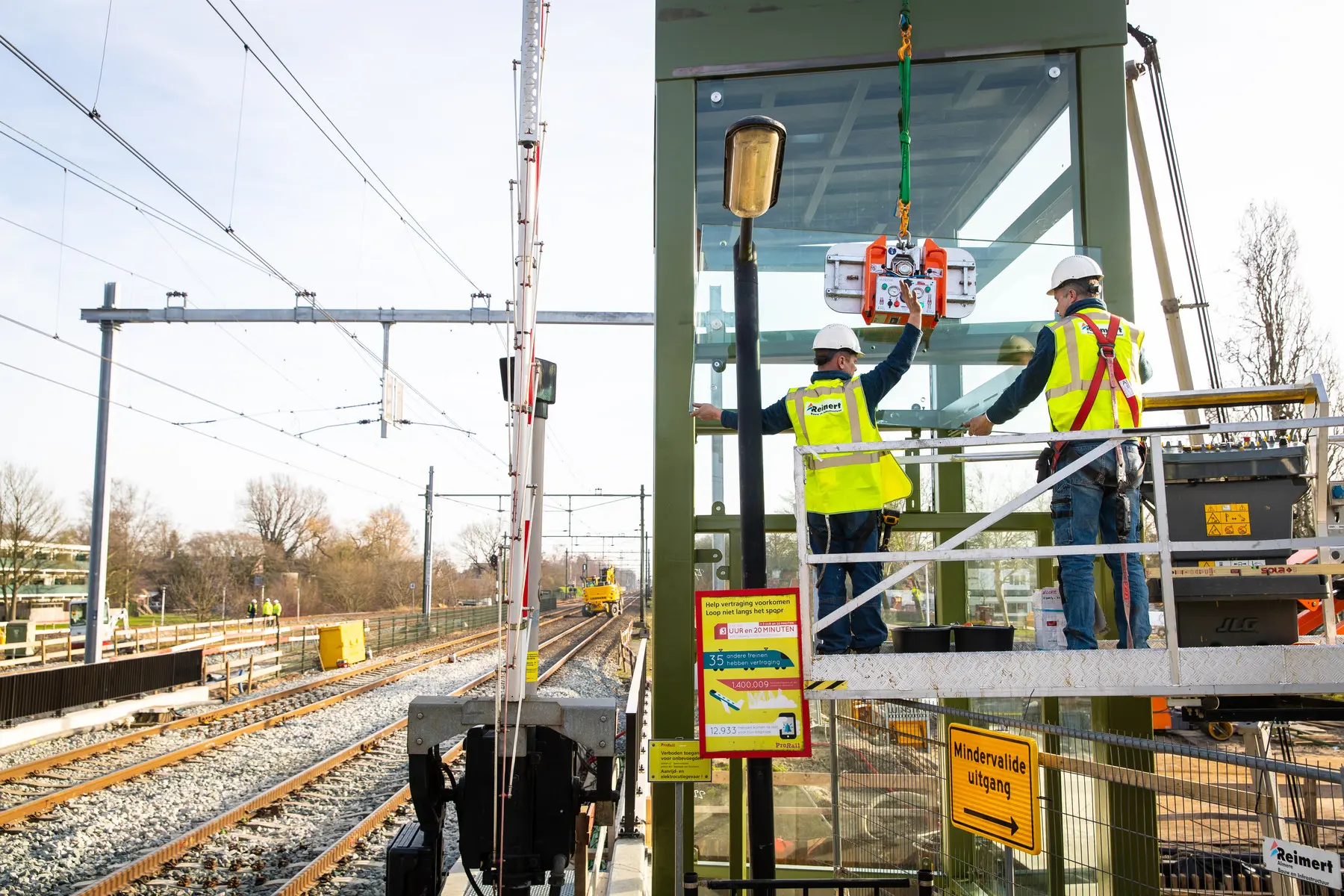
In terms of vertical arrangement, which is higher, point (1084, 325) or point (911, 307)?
point (911, 307)

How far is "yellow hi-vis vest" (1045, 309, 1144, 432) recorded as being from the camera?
462cm

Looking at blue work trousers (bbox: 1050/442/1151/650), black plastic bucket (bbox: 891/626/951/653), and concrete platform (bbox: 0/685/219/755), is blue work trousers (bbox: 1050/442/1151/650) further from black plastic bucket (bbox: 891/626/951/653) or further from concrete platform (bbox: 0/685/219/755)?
concrete platform (bbox: 0/685/219/755)

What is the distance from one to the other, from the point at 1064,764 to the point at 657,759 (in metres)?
2.16

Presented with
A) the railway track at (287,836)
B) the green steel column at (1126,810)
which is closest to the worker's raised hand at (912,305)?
the green steel column at (1126,810)

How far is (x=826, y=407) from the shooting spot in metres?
5.35

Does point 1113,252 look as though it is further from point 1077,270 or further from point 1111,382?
point 1111,382

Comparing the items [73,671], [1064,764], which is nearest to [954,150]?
[1064,764]

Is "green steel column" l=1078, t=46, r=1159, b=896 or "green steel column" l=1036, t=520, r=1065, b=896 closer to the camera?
"green steel column" l=1036, t=520, r=1065, b=896

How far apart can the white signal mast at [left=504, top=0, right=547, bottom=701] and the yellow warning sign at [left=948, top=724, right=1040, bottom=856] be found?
6.70 ft

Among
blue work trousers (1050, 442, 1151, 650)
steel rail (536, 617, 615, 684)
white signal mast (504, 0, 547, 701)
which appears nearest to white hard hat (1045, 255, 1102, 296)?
blue work trousers (1050, 442, 1151, 650)

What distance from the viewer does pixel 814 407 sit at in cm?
539

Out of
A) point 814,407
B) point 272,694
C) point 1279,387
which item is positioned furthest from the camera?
point 272,694

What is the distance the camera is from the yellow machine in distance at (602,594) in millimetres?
55219

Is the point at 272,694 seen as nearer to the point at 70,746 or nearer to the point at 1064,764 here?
the point at 70,746
